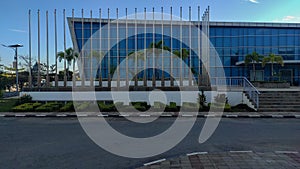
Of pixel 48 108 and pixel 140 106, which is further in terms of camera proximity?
pixel 140 106

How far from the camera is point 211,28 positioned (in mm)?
37031

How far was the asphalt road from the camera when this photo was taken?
570 centimetres

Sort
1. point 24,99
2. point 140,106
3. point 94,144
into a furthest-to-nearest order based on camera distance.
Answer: point 24,99, point 140,106, point 94,144

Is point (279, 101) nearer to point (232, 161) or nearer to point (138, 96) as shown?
point (138, 96)

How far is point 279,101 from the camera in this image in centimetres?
1553

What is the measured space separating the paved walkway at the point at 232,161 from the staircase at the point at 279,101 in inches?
371

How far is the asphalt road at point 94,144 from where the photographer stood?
5695 mm

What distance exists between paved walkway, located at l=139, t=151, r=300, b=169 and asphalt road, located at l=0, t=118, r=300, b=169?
48cm

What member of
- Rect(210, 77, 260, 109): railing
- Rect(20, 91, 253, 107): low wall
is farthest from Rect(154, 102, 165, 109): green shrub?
Rect(210, 77, 260, 109): railing

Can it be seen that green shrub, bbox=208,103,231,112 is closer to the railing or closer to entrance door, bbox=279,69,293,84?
the railing

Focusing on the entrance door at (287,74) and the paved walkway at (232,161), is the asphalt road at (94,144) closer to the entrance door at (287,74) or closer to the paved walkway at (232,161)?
the paved walkway at (232,161)

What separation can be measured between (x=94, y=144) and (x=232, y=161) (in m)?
3.95

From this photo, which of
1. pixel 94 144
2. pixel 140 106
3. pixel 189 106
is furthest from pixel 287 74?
pixel 94 144

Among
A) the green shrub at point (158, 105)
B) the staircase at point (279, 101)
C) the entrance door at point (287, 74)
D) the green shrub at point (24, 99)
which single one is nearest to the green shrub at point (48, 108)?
the green shrub at point (24, 99)
